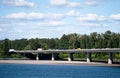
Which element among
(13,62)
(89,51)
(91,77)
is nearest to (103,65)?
(89,51)

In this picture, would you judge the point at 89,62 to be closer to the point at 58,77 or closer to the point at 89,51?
the point at 89,51

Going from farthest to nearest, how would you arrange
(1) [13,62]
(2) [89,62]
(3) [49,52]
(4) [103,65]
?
(3) [49,52]
(1) [13,62]
(2) [89,62]
(4) [103,65]

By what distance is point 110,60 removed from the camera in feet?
511

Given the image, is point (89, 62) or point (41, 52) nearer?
point (89, 62)

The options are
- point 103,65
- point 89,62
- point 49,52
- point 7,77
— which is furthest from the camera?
point 49,52

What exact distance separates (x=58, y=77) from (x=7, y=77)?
1072 centimetres

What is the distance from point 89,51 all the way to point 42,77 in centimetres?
7860

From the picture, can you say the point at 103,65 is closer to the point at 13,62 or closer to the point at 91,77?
the point at 13,62

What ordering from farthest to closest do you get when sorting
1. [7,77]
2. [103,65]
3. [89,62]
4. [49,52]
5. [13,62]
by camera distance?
[49,52] < [13,62] < [89,62] < [103,65] < [7,77]

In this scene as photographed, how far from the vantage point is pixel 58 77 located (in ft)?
298

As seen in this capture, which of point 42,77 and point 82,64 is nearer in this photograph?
point 42,77

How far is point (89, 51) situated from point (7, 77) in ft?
265

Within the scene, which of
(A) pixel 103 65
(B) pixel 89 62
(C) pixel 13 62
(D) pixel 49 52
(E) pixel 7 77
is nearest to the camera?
(E) pixel 7 77

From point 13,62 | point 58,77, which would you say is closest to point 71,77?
point 58,77
